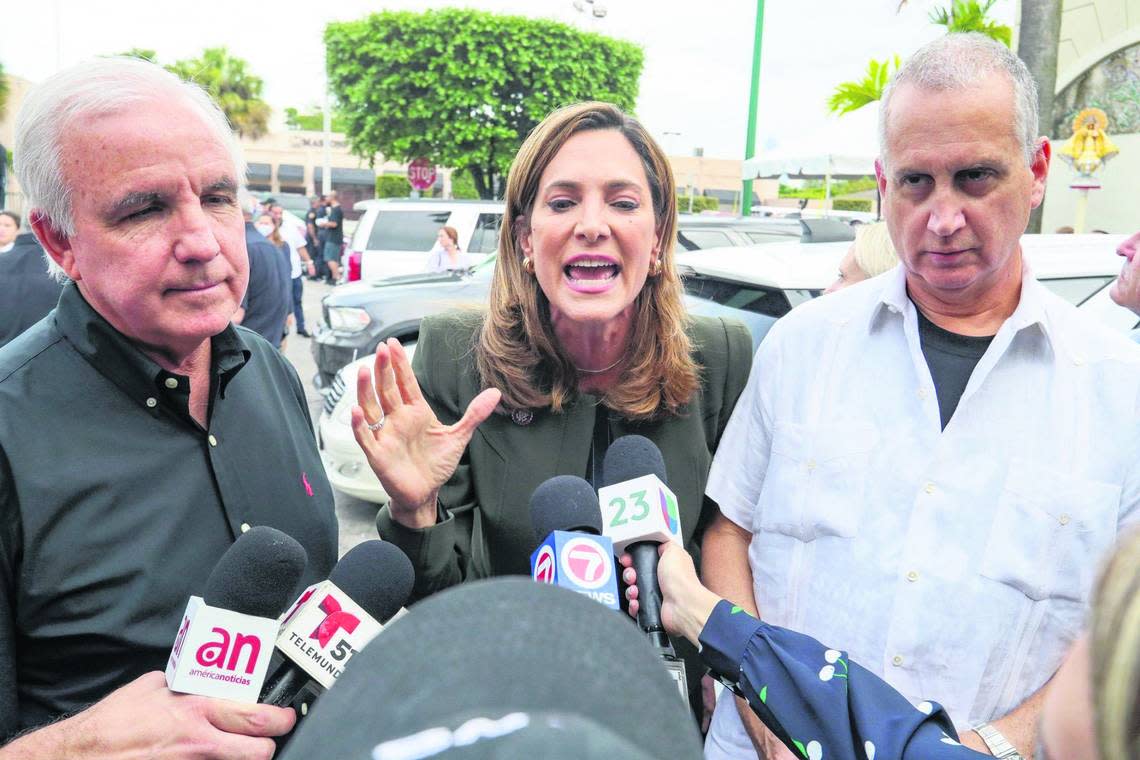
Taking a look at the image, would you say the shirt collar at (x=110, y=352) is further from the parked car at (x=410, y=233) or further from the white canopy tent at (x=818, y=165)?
the white canopy tent at (x=818, y=165)

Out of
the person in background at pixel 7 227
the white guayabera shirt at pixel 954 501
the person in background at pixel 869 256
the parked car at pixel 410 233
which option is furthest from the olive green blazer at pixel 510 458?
the parked car at pixel 410 233

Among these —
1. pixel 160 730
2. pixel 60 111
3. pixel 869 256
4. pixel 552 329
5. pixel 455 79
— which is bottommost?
pixel 160 730

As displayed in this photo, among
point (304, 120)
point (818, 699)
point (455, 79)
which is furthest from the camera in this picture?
point (304, 120)

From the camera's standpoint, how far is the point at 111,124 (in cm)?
170

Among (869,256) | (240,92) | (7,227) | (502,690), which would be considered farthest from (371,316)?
(240,92)

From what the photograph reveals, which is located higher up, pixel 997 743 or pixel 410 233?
pixel 410 233

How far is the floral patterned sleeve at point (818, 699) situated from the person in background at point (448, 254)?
1173 centimetres

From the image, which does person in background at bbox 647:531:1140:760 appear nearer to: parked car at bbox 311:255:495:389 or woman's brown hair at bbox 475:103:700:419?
woman's brown hair at bbox 475:103:700:419

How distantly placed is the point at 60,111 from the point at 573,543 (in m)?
1.23

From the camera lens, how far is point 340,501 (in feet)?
22.4

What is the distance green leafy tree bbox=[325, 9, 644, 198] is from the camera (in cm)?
2778

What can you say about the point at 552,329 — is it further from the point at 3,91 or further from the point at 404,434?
the point at 3,91

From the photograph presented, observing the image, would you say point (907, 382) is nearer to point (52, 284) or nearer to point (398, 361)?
point (398, 361)

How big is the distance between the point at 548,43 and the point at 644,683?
97.2 feet
